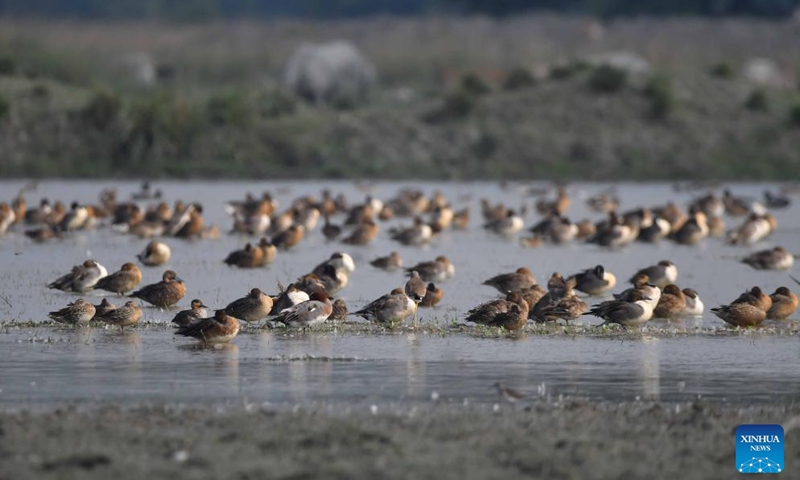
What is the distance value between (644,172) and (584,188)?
169 inches

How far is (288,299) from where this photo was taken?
1584 cm

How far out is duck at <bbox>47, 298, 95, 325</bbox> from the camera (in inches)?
602

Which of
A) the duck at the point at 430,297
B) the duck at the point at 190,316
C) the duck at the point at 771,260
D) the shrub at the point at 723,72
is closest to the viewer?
the duck at the point at 190,316

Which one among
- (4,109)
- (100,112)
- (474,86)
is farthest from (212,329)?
(474,86)

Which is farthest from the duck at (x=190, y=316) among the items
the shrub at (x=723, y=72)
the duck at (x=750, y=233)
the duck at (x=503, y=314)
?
the shrub at (x=723, y=72)

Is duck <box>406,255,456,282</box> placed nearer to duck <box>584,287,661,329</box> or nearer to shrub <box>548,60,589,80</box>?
duck <box>584,287,661,329</box>

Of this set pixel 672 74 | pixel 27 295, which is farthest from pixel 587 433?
pixel 672 74

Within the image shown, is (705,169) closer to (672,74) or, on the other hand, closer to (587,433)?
(672,74)

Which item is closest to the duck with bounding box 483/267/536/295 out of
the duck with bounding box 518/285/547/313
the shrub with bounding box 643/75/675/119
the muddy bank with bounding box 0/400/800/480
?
the duck with bounding box 518/285/547/313

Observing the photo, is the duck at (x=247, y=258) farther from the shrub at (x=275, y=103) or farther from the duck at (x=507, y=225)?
the shrub at (x=275, y=103)

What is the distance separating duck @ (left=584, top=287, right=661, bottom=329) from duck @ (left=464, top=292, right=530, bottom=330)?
2.59 feet

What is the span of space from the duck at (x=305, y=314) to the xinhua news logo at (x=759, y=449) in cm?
647

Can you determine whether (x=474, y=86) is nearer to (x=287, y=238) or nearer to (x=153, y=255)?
(x=287, y=238)

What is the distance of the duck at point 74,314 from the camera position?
50.1 ft
